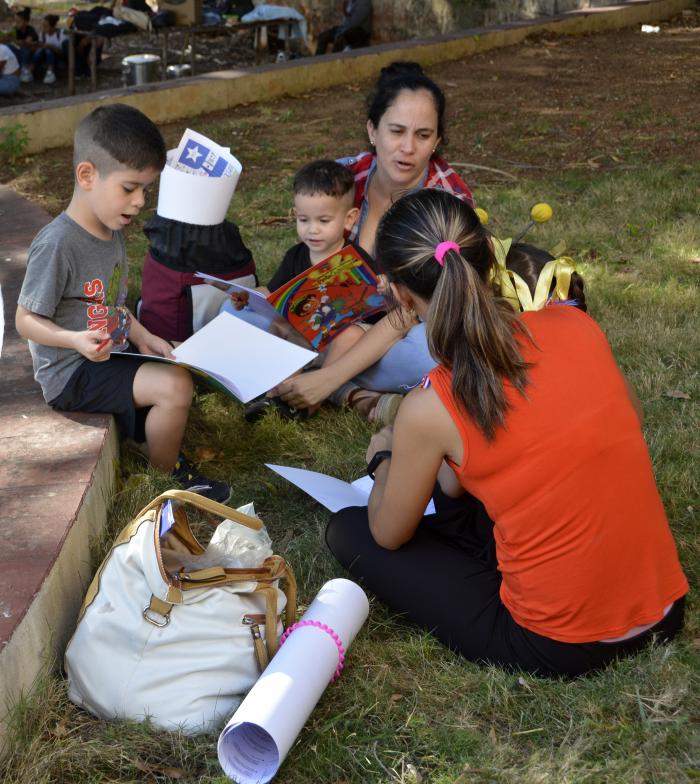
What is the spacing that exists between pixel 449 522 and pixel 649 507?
1.94 feet

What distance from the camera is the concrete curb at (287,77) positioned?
23.2ft

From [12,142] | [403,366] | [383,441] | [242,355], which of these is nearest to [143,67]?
[12,142]

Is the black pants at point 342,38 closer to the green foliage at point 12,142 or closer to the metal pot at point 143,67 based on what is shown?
the metal pot at point 143,67

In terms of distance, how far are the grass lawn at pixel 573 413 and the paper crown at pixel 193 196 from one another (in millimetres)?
680

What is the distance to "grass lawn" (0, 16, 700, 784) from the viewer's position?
205cm

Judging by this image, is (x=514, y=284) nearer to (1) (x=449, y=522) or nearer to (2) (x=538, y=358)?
(2) (x=538, y=358)

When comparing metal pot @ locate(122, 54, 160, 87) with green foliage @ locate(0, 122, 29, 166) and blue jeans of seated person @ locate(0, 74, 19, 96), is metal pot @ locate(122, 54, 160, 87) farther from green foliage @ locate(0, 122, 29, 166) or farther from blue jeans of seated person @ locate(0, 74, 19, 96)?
green foliage @ locate(0, 122, 29, 166)

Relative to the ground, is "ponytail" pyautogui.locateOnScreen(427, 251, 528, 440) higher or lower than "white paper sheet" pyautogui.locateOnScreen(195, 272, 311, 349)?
higher

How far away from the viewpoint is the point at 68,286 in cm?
298

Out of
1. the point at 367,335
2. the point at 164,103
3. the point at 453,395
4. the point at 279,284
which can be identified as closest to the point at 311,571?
the point at 453,395

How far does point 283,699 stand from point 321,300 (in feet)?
5.85

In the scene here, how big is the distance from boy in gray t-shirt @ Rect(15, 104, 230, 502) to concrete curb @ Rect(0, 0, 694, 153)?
4278 millimetres

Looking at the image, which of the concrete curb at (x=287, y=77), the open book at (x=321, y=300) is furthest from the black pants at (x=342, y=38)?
the open book at (x=321, y=300)

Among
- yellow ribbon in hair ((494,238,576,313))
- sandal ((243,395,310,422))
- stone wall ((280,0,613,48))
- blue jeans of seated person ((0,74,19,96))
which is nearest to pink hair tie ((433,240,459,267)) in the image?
yellow ribbon in hair ((494,238,576,313))
